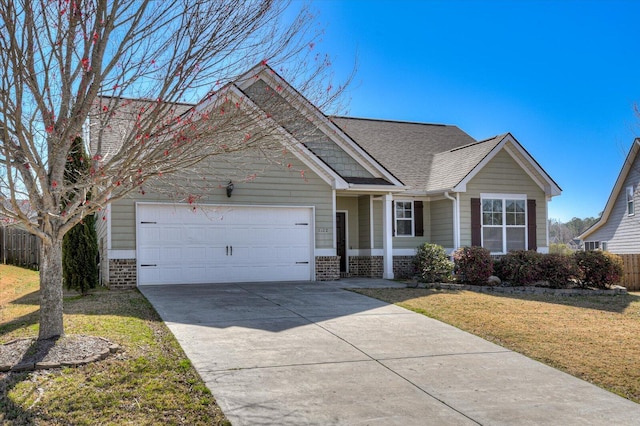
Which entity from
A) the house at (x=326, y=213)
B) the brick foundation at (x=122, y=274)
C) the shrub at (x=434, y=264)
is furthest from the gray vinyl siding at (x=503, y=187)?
the brick foundation at (x=122, y=274)

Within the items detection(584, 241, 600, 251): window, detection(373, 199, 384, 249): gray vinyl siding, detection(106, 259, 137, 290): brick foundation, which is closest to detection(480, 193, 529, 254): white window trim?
detection(373, 199, 384, 249): gray vinyl siding

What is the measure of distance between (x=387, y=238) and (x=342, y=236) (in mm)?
1864

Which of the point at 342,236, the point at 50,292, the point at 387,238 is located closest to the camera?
the point at 50,292

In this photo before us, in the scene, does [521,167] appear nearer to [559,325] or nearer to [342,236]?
[342,236]

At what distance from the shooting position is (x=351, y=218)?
18.6 metres

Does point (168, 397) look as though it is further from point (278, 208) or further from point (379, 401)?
point (278, 208)

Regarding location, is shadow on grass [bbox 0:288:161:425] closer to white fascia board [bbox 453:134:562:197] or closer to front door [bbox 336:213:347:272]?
front door [bbox 336:213:347:272]

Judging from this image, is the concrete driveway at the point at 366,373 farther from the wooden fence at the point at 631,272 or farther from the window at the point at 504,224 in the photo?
the wooden fence at the point at 631,272

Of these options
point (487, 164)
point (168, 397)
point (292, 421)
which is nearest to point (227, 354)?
point (168, 397)

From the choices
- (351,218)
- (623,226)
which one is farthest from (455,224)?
(623,226)

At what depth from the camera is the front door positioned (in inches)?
727

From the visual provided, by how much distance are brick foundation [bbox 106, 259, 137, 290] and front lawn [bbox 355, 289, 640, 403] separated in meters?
5.70

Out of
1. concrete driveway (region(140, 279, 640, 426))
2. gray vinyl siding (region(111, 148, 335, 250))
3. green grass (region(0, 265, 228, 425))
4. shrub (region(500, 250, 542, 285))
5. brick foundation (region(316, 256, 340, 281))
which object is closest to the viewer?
green grass (region(0, 265, 228, 425))

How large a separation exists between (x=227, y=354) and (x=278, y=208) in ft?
27.4
